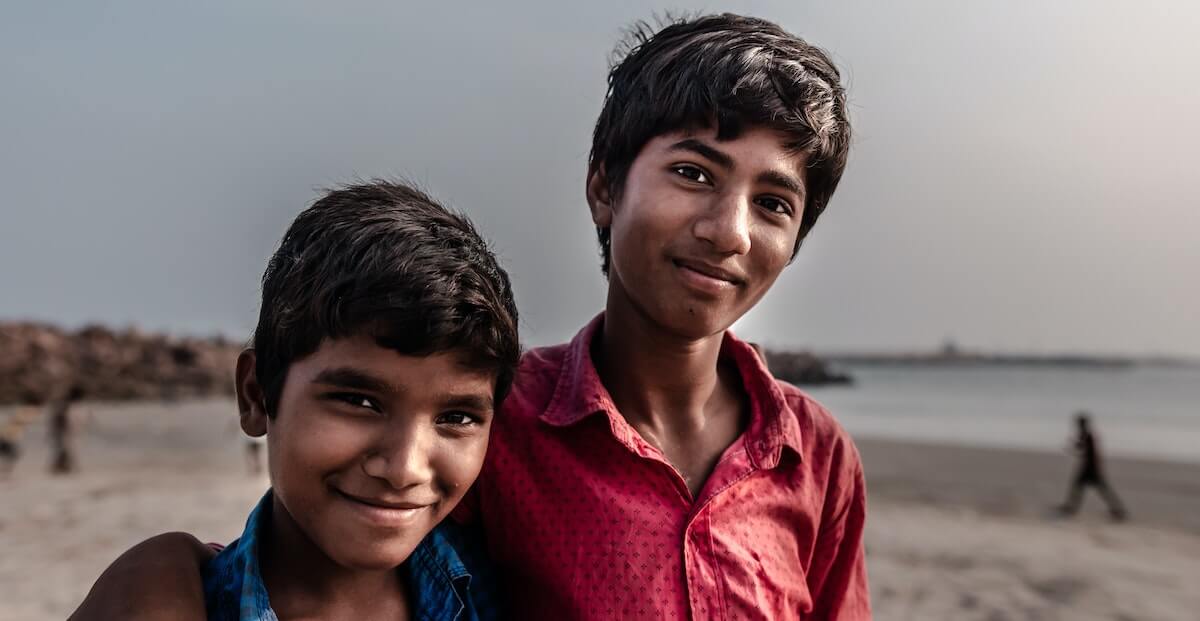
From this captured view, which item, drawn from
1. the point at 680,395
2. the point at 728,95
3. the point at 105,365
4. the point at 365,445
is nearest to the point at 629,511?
the point at 680,395

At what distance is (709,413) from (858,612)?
0.63m

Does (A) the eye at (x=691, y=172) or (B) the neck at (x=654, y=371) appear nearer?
(A) the eye at (x=691, y=172)

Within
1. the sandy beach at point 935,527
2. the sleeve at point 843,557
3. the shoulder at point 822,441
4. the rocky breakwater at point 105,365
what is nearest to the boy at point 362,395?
the shoulder at point 822,441

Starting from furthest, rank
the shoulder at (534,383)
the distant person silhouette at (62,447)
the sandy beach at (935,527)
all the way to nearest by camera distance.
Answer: the distant person silhouette at (62,447)
the sandy beach at (935,527)
the shoulder at (534,383)

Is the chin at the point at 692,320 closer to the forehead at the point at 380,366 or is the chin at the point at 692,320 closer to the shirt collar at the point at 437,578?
the forehead at the point at 380,366

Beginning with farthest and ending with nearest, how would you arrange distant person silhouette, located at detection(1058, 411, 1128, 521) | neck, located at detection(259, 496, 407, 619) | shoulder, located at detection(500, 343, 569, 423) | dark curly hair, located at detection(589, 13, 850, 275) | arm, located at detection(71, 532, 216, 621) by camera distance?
distant person silhouette, located at detection(1058, 411, 1128, 521) < shoulder, located at detection(500, 343, 569, 423) < dark curly hair, located at detection(589, 13, 850, 275) < neck, located at detection(259, 496, 407, 619) < arm, located at detection(71, 532, 216, 621)

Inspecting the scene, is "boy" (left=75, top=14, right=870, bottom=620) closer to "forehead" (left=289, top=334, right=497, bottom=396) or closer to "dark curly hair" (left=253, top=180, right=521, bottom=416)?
"dark curly hair" (left=253, top=180, right=521, bottom=416)

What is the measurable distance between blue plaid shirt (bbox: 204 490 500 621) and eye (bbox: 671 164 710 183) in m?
0.85

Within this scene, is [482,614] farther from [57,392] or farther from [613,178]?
[57,392]

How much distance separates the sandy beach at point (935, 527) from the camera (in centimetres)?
849

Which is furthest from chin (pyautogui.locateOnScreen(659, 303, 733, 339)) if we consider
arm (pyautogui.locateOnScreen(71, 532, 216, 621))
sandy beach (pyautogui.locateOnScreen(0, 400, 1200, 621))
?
sandy beach (pyautogui.locateOnScreen(0, 400, 1200, 621))

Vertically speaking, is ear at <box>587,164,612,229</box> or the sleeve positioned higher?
ear at <box>587,164,612,229</box>

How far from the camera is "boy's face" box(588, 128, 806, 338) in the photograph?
177 centimetres

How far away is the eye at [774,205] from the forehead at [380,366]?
0.69 m
